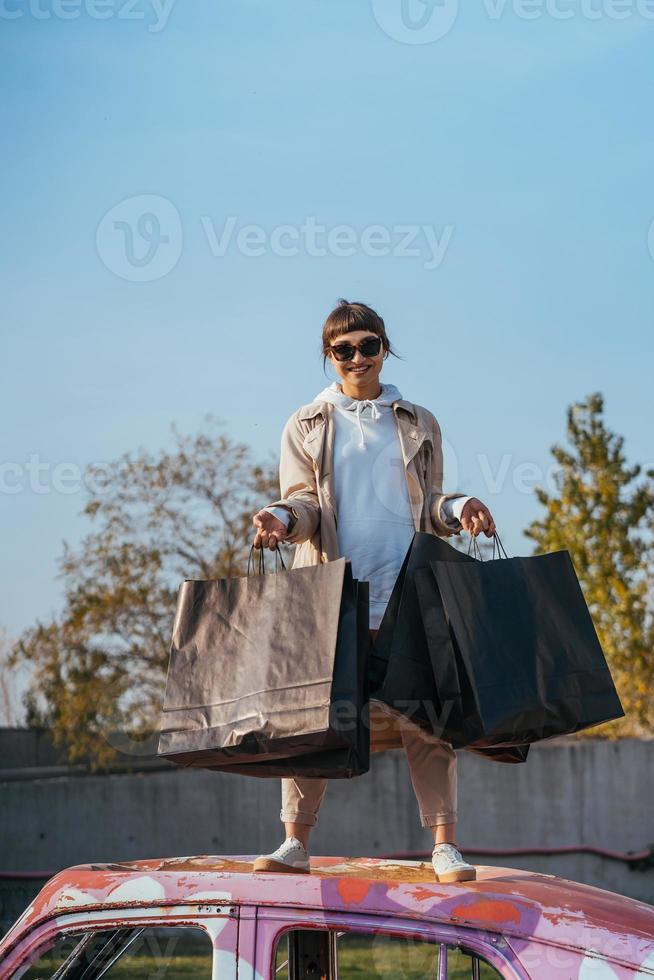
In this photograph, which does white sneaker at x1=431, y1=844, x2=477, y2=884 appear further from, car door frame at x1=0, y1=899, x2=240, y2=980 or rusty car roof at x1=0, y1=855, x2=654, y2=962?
car door frame at x1=0, y1=899, x2=240, y2=980

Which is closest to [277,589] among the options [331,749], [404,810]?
[331,749]

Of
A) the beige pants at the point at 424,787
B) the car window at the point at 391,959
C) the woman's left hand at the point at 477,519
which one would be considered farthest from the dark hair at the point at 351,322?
the car window at the point at 391,959

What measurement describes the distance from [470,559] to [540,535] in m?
19.1

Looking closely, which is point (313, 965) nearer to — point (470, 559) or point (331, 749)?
point (331, 749)

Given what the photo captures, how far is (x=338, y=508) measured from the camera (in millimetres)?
3916

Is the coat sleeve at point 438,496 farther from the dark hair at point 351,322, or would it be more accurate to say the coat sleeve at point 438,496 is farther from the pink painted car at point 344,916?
the pink painted car at point 344,916

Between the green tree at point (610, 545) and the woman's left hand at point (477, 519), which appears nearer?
the woman's left hand at point (477, 519)

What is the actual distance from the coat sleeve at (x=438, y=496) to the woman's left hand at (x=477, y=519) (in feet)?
0.28

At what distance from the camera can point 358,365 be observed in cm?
401

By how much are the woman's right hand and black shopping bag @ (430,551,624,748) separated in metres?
0.63

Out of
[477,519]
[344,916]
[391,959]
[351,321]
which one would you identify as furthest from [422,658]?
[391,959]

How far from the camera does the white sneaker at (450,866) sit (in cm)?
304

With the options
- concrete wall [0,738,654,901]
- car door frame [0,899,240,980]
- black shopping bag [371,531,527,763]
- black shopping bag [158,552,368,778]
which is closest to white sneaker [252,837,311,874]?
black shopping bag [158,552,368,778]

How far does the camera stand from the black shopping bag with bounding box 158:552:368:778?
2988 millimetres
